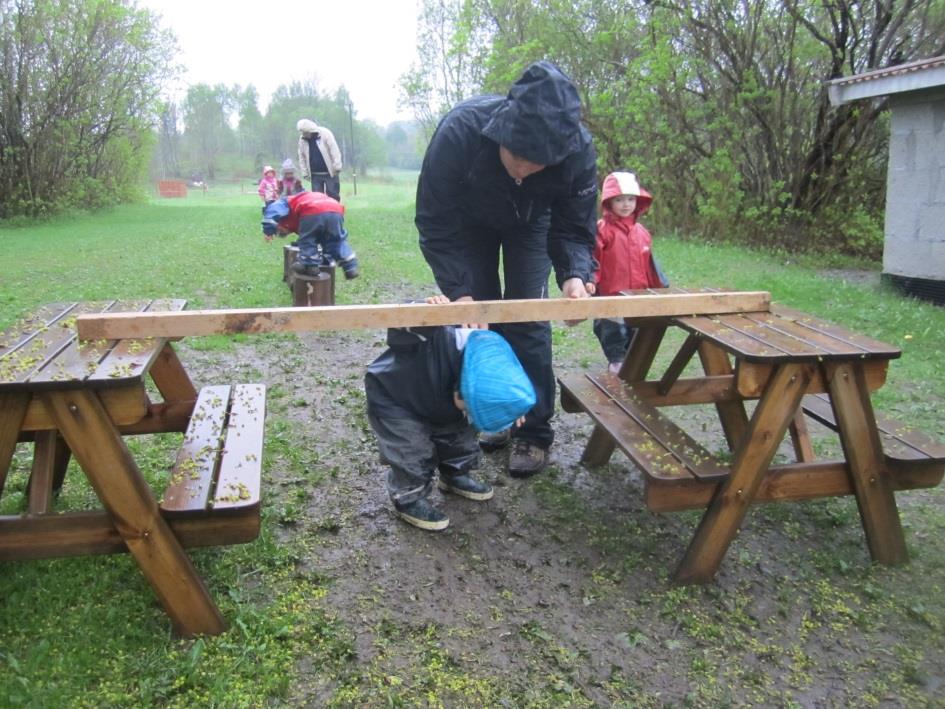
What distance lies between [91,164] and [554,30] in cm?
1341

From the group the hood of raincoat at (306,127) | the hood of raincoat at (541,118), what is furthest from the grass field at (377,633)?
the hood of raincoat at (306,127)

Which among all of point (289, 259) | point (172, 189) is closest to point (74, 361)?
point (289, 259)

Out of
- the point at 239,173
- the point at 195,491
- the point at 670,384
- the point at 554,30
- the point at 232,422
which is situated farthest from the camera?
the point at 239,173

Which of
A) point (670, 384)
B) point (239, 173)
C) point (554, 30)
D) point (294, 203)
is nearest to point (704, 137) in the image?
point (554, 30)

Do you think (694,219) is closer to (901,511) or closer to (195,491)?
(901,511)

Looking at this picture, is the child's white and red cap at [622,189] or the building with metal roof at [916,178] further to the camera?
the building with metal roof at [916,178]

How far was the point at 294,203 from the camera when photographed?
7.91 m

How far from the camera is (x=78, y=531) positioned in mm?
2152

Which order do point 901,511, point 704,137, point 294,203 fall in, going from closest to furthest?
point 901,511 < point 294,203 < point 704,137

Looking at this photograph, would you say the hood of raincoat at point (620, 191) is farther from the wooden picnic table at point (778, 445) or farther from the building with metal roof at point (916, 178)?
the building with metal roof at point (916, 178)

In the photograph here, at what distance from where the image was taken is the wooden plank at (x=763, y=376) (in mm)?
2438

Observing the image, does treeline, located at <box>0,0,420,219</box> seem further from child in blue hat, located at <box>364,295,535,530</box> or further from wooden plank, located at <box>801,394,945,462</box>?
wooden plank, located at <box>801,394,945,462</box>

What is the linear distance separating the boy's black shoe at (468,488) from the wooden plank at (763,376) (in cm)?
119

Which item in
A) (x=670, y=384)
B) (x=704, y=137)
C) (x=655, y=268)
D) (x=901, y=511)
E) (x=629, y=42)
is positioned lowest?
(x=901, y=511)
